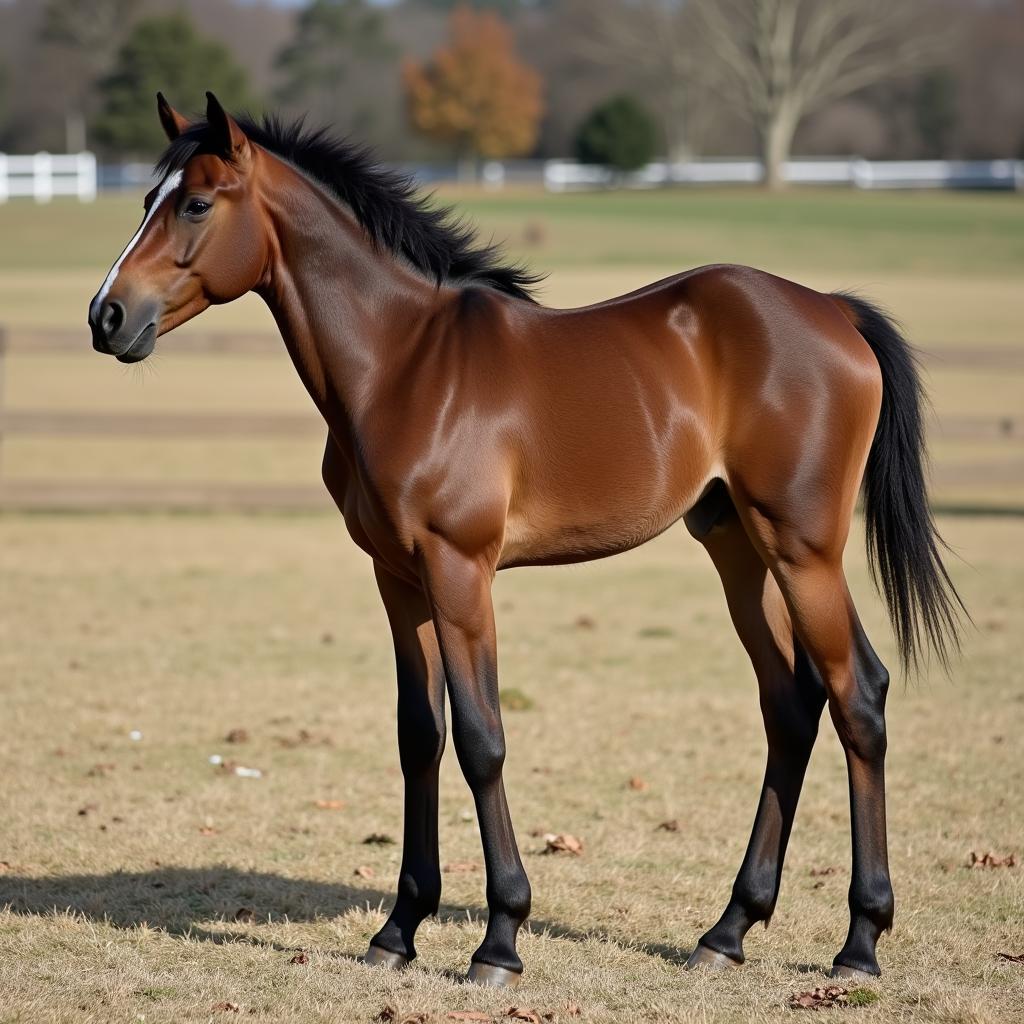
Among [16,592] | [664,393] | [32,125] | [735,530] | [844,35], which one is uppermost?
[844,35]

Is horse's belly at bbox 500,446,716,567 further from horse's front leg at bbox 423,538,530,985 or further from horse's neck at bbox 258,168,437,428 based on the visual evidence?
horse's neck at bbox 258,168,437,428

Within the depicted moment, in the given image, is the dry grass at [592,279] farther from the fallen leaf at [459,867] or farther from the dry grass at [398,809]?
the fallen leaf at [459,867]

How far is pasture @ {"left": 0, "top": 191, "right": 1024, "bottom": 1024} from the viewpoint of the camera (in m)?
4.11

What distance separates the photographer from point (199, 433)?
12836 millimetres

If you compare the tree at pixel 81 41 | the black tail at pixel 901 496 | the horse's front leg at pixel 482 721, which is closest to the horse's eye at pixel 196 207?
the horse's front leg at pixel 482 721

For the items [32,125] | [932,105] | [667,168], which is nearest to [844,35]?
[932,105]

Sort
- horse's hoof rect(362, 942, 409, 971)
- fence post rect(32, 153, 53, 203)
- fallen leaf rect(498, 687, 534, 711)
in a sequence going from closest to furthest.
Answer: horse's hoof rect(362, 942, 409, 971)
fallen leaf rect(498, 687, 534, 711)
fence post rect(32, 153, 53, 203)

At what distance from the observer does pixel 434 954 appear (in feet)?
14.7

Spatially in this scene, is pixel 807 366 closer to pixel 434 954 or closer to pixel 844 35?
pixel 434 954

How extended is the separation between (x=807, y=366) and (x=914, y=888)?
1940mm

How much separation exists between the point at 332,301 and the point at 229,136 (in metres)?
0.54

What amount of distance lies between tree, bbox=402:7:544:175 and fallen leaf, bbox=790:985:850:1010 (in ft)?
276

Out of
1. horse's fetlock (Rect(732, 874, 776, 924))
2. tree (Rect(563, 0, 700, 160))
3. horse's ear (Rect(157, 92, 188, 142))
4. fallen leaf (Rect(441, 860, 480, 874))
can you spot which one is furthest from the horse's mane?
tree (Rect(563, 0, 700, 160))

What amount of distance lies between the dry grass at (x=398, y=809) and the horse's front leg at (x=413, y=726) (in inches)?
5.2
